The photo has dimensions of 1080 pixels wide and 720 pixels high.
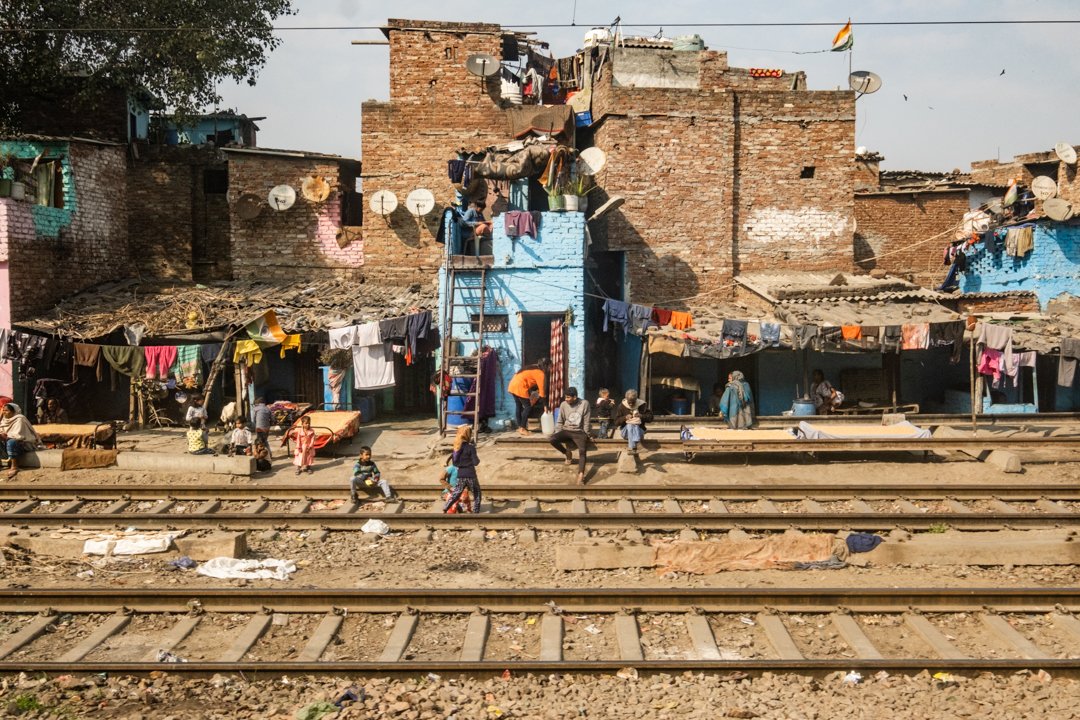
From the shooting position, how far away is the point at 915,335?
1973 cm

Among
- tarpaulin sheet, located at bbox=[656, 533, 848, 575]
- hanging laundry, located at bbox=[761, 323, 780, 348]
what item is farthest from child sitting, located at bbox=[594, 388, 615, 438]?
tarpaulin sheet, located at bbox=[656, 533, 848, 575]

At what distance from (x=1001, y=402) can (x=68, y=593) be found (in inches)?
805

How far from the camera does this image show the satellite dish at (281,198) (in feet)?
81.3

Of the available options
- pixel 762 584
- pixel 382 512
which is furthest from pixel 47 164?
pixel 762 584

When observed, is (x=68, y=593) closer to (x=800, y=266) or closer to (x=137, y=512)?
(x=137, y=512)

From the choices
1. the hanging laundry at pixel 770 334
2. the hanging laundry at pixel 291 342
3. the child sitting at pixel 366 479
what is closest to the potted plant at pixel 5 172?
the hanging laundry at pixel 291 342

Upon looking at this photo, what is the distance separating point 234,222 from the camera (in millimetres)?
25250

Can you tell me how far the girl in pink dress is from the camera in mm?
16062

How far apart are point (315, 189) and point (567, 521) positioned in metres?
15.7

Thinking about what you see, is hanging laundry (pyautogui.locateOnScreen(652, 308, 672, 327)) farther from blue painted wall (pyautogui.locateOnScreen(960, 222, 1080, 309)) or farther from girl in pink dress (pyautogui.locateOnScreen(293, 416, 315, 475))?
blue painted wall (pyautogui.locateOnScreen(960, 222, 1080, 309))

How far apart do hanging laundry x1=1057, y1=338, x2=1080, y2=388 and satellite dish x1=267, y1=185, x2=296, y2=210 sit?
18.9 metres

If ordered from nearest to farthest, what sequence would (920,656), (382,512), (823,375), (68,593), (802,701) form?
(802,701)
(920,656)
(68,593)
(382,512)
(823,375)

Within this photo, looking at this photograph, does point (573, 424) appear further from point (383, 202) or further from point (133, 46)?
point (133, 46)

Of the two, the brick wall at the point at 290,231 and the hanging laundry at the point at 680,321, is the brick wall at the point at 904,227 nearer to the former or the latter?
the hanging laundry at the point at 680,321
